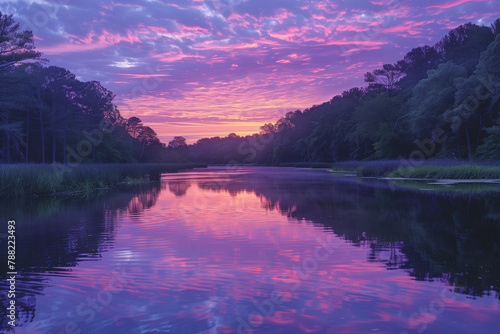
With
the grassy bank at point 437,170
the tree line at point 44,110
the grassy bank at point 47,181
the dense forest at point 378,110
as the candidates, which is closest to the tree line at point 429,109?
the dense forest at point 378,110

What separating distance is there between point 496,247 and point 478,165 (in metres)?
28.2

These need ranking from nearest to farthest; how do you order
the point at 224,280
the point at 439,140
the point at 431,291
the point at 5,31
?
the point at 431,291 < the point at 224,280 < the point at 5,31 < the point at 439,140

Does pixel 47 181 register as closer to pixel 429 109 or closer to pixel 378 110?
pixel 429 109

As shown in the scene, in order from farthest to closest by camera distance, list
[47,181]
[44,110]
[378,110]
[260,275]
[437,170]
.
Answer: [378,110] → [44,110] → [437,170] → [47,181] → [260,275]

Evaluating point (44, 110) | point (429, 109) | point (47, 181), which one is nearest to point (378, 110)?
point (429, 109)

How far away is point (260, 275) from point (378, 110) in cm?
7358

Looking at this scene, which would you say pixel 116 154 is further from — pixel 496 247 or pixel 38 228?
pixel 496 247

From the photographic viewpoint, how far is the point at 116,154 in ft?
240

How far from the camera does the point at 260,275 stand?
6.34 metres

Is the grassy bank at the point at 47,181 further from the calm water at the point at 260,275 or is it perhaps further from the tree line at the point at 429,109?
the tree line at the point at 429,109

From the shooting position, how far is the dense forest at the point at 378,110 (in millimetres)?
43203

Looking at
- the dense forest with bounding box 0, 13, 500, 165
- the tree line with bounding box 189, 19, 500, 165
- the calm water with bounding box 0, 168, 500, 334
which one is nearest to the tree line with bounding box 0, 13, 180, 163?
the dense forest with bounding box 0, 13, 500, 165

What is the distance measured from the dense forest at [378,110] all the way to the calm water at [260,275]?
30.2m


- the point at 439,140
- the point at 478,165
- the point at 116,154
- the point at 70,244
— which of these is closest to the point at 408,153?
the point at 439,140
